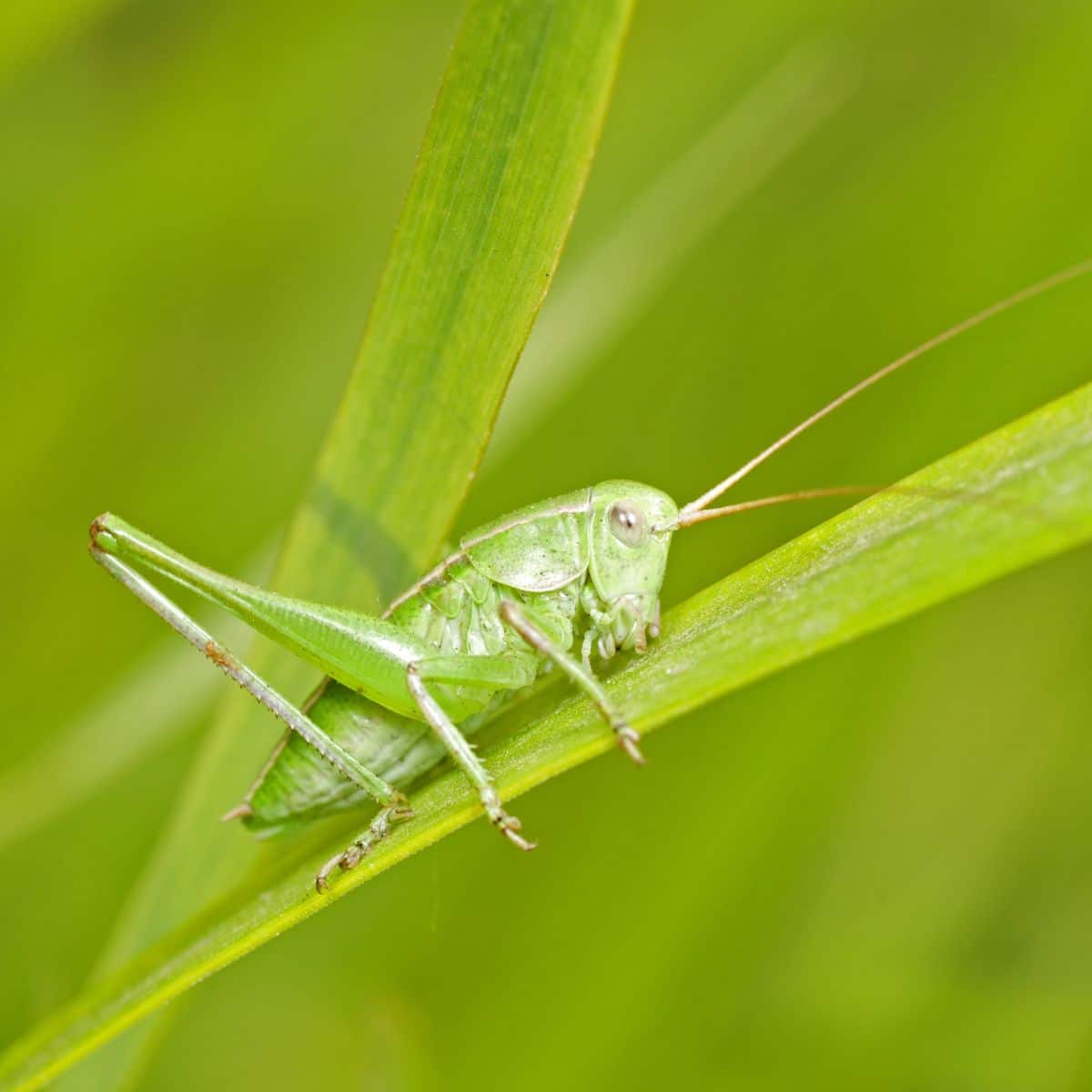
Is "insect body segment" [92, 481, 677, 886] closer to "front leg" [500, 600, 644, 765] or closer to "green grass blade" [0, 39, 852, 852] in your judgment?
"front leg" [500, 600, 644, 765]

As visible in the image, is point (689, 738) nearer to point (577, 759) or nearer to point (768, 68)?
point (577, 759)

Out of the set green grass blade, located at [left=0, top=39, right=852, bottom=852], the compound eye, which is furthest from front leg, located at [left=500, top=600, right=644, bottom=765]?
green grass blade, located at [left=0, top=39, right=852, bottom=852]

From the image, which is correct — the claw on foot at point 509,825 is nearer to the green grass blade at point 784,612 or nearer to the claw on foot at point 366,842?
the green grass blade at point 784,612

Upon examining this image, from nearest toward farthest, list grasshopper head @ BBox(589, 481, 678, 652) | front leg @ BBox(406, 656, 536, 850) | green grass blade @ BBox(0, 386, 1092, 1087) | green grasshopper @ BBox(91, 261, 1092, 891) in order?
green grass blade @ BBox(0, 386, 1092, 1087), front leg @ BBox(406, 656, 536, 850), green grasshopper @ BBox(91, 261, 1092, 891), grasshopper head @ BBox(589, 481, 678, 652)

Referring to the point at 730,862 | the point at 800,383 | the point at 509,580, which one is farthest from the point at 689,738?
the point at 800,383

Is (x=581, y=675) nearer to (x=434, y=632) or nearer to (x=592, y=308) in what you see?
(x=434, y=632)

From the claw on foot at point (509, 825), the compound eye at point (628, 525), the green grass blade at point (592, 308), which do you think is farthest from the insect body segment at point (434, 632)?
the green grass blade at point (592, 308)
